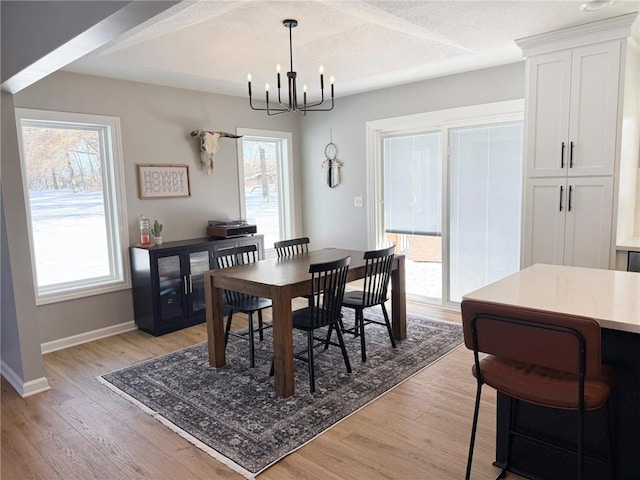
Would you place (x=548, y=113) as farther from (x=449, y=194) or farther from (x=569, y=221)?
(x=449, y=194)

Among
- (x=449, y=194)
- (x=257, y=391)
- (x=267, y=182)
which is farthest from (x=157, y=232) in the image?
(x=449, y=194)

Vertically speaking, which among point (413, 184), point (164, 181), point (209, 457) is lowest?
point (209, 457)

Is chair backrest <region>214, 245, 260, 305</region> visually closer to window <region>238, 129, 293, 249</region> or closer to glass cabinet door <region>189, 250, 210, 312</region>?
glass cabinet door <region>189, 250, 210, 312</region>

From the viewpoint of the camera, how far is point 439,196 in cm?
482

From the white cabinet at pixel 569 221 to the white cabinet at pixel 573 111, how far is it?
3.7 inches

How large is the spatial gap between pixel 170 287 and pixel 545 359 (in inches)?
139

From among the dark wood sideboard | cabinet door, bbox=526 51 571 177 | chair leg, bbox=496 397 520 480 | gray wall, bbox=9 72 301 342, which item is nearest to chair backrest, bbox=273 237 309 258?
the dark wood sideboard

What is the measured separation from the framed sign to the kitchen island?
11.5 ft

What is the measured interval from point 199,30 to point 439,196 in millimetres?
2850

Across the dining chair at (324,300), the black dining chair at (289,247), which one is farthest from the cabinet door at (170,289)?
the dining chair at (324,300)

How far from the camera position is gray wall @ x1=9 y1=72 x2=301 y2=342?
393 centimetres

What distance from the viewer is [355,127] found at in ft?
17.7

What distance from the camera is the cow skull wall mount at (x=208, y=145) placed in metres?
4.82

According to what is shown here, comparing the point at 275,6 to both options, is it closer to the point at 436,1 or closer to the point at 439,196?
the point at 436,1
